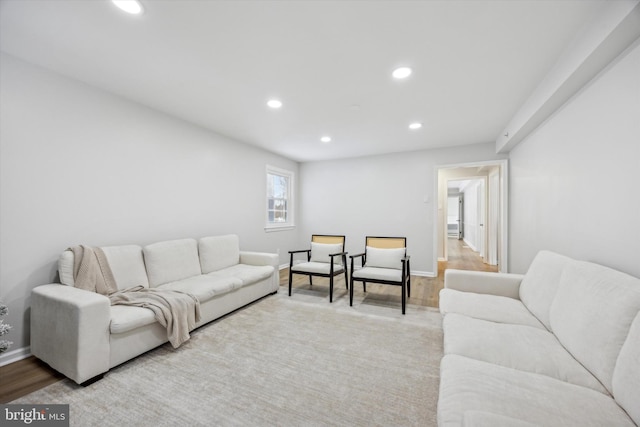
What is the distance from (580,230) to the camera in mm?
2143

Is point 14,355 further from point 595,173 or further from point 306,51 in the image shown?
point 595,173

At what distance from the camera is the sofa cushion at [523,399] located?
3.15ft

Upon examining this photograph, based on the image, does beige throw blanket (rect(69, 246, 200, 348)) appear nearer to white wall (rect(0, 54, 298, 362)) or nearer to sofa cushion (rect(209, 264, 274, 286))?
white wall (rect(0, 54, 298, 362))

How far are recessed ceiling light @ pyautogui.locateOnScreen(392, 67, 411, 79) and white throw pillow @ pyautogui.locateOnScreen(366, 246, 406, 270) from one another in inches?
89.0

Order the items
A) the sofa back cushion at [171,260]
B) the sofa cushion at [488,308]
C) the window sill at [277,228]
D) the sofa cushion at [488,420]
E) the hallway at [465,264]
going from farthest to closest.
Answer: the hallway at [465,264]
the window sill at [277,228]
the sofa back cushion at [171,260]
the sofa cushion at [488,308]
the sofa cushion at [488,420]

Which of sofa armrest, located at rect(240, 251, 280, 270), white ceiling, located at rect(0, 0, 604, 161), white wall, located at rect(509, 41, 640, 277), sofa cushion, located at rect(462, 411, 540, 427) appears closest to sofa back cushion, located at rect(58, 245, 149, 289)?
sofa armrest, located at rect(240, 251, 280, 270)

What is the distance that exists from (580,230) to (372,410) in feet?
7.14

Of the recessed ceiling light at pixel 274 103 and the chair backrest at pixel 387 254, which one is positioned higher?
the recessed ceiling light at pixel 274 103

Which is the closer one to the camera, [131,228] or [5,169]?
[5,169]

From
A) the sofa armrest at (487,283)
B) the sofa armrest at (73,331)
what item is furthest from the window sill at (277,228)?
the sofa armrest at (487,283)

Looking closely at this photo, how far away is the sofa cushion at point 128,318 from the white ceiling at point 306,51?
6.81 feet

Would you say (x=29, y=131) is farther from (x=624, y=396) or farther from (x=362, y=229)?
(x=362, y=229)

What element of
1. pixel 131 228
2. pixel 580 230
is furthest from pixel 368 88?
pixel 131 228

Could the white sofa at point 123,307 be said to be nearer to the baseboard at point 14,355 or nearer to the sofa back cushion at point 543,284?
the baseboard at point 14,355
